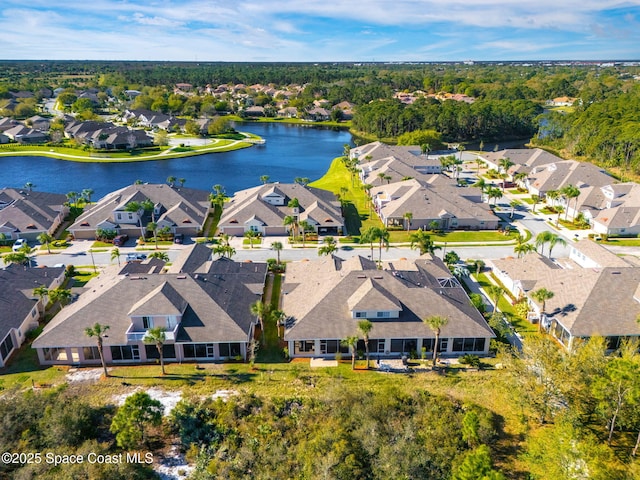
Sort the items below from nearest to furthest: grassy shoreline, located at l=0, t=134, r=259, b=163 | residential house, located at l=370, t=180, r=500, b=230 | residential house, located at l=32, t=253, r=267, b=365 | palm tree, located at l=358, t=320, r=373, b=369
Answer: palm tree, located at l=358, t=320, r=373, b=369 → residential house, located at l=32, t=253, r=267, b=365 → residential house, located at l=370, t=180, r=500, b=230 → grassy shoreline, located at l=0, t=134, r=259, b=163

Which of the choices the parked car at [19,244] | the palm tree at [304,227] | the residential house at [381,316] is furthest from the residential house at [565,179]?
the parked car at [19,244]

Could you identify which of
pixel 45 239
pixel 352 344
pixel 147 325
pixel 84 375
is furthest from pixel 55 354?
pixel 45 239

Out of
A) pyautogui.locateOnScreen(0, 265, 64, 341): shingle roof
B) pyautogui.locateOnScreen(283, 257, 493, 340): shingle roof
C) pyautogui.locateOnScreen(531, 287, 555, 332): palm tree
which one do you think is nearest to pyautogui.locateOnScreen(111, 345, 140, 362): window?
pyautogui.locateOnScreen(0, 265, 64, 341): shingle roof

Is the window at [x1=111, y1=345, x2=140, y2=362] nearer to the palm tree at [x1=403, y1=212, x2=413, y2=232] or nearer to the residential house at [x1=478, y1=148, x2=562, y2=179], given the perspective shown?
the palm tree at [x1=403, y1=212, x2=413, y2=232]

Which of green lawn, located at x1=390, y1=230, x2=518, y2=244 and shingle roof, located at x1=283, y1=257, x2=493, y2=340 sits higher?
shingle roof, located at x1=283, y1=257, x2=493, y2=340

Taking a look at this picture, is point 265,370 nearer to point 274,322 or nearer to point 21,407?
point 274,322

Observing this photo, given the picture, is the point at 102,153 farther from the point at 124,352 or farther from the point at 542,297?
the point at 542,297

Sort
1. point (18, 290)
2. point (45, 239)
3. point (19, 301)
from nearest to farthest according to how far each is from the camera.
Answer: point (19, 301) < point (18, 290) < point (45, 239)
